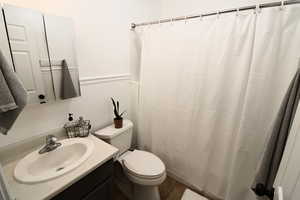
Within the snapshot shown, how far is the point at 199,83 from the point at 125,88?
3.00 ft

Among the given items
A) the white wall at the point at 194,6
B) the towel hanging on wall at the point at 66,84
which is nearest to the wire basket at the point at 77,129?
the towel hanging on wall at the point at 66,84

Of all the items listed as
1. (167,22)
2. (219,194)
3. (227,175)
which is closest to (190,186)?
(219,194)

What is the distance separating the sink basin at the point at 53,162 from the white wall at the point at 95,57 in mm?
217

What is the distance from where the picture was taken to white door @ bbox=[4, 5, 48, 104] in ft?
2.97

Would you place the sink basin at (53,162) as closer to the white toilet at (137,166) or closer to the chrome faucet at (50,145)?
the chrome faucet at (50,145)

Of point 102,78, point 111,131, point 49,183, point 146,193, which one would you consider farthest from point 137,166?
point 102,78

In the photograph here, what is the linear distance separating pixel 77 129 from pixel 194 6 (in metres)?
1.91

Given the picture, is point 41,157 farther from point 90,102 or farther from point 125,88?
point 125,88

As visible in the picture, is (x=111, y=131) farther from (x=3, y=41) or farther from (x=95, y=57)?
(x=3, y=41)

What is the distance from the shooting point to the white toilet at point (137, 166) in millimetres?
1288

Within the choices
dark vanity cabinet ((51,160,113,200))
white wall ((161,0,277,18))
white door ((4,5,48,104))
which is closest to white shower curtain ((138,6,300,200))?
white wall ((161,0,277,18))

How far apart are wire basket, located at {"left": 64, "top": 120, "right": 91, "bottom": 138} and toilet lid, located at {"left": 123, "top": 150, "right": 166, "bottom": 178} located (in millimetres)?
496

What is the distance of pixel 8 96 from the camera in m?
0.60

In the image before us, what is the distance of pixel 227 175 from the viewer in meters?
1.42
